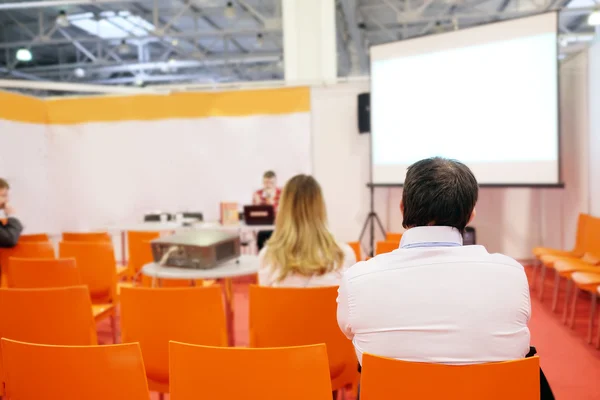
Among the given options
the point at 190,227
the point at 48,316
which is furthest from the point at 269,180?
the point at 48,316

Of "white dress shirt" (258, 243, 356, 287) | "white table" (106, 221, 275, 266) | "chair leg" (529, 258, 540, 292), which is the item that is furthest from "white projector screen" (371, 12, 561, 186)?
"white dress shirt" (258, 243, 356, 287)

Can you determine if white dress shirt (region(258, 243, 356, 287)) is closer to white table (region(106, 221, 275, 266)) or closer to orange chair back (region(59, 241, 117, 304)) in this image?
orange chair back (region(59, 241, 117, 304))

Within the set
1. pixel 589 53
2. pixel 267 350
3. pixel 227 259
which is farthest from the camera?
pixel 589 53

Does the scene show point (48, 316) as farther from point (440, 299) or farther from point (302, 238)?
point (440, 299)

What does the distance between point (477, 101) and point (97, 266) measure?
411 cm

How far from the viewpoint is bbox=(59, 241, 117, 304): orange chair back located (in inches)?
137

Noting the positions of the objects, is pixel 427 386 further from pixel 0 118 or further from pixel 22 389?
pixel 0 118

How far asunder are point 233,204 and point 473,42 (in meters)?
3.35

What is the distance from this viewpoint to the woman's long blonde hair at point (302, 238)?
7.67 ft

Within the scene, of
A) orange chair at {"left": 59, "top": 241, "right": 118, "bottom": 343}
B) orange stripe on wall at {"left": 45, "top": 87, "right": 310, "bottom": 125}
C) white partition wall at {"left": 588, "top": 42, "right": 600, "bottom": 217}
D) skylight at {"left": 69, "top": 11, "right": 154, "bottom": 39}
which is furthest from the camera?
skylight at {"left": 69, "top": 11, "right": 154, "bottom": 39}

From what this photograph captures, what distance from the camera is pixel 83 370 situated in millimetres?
1407

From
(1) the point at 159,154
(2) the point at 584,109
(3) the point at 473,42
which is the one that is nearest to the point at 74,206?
(1) the point at 159,154

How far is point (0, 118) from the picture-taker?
6.38 metres

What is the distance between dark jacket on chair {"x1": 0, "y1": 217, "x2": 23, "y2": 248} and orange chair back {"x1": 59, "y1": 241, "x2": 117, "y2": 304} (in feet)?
1.83
